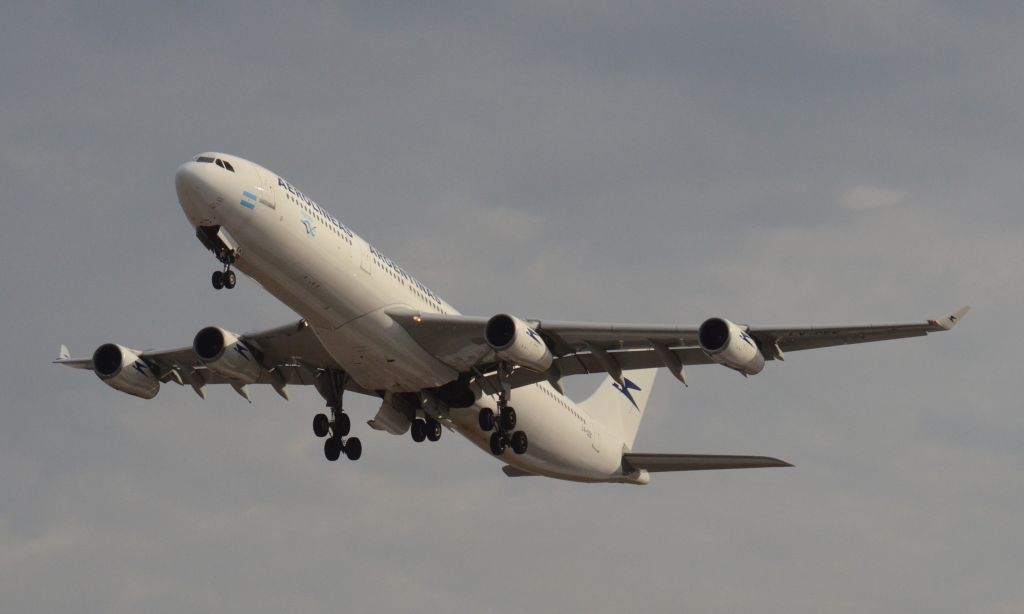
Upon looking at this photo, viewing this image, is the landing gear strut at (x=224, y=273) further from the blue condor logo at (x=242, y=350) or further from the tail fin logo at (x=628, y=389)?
the tail fin logo at (x=628, y=389)

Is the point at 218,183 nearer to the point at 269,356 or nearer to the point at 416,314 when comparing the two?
the point at 416,314

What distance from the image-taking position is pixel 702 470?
140 feet

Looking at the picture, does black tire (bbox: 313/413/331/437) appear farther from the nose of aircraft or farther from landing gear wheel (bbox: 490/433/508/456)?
the nose of aircraft

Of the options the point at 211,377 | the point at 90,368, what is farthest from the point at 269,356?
the point at 90,368

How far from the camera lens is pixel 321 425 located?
1548 inches

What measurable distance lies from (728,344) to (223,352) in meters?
12.9

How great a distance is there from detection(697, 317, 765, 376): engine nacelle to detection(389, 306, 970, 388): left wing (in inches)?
9.2

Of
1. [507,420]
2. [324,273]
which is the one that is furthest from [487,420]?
[324,273]

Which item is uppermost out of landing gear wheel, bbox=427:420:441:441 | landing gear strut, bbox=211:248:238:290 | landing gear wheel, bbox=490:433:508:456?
landing gear wheel, bbox=427:420:441:441

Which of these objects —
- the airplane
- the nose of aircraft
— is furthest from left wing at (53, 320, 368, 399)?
the nose of aircraft

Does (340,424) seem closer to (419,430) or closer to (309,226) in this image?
(419,430)

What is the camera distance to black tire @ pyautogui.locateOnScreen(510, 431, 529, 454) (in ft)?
125

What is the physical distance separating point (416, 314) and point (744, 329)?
7.80 metres

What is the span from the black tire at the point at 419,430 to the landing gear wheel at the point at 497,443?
82.2 inches
